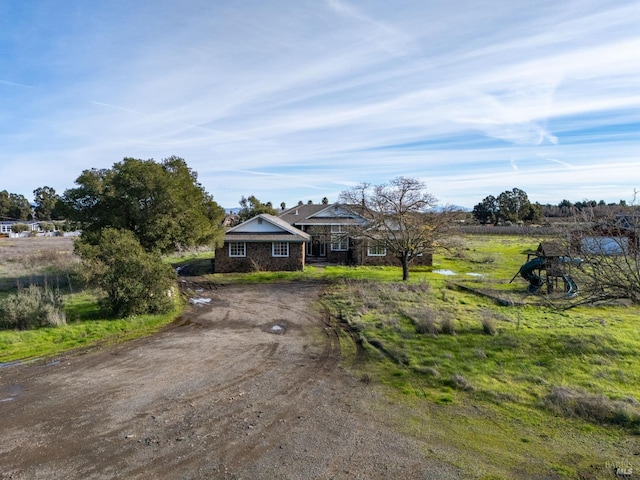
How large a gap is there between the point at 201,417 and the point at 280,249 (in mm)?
23384

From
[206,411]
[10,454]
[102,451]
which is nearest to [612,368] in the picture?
[206,411]

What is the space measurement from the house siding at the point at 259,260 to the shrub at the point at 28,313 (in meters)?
15.6

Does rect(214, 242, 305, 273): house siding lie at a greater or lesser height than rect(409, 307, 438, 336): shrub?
greater

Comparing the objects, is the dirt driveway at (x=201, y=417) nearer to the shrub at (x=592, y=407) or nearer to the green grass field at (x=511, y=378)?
the green grass field at (x=511, y=378)

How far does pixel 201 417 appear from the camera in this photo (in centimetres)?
892

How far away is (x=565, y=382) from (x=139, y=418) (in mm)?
10369

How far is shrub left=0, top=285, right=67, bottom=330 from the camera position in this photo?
1521 cm

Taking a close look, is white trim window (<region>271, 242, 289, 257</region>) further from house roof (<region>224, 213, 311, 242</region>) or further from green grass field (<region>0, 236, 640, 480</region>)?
green grass field (<region>0, 236, 640, 480</region>)

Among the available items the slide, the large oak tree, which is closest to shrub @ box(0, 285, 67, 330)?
the large oak tree

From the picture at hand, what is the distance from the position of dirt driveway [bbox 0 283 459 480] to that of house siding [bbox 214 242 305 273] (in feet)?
56.2

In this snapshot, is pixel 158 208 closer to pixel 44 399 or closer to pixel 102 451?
pixel 44 399

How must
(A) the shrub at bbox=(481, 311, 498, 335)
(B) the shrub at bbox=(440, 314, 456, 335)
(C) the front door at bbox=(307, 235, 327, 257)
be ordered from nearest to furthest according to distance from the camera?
1. (A) the shrub at bbox=(481, 311, 498, 335)
2. (B) the shrub at bbox=(440, 314, 456, 335)
3. (C) the front door at bbox=(307, 235, 327, 257)

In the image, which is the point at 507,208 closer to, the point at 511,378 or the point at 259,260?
the point at 259,260

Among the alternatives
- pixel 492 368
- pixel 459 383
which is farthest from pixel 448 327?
pixel 459 383
